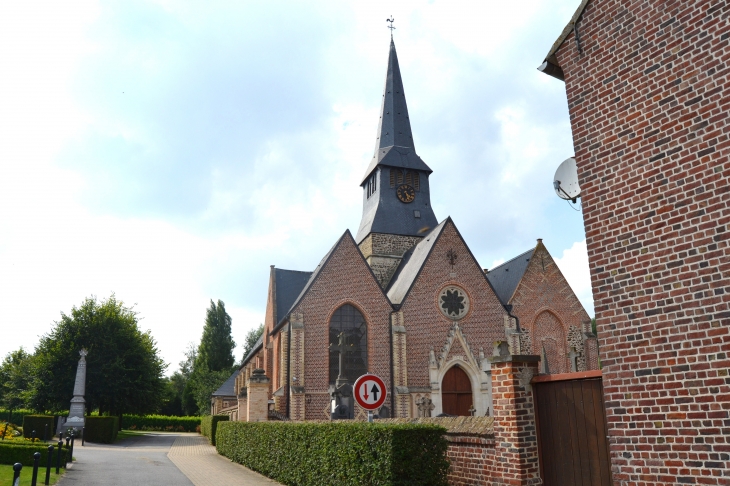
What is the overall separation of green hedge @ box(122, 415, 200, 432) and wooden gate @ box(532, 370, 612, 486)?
4762cm

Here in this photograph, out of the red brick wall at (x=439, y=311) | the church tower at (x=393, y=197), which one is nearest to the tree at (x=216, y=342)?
the church tower at (x=393, y=197)

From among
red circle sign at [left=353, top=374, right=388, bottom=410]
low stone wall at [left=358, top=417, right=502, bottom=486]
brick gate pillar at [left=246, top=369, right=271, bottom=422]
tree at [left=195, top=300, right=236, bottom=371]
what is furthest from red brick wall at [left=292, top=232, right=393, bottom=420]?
tree at [left=195, top=300, right=236, bottom=371]

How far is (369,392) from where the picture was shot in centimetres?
932

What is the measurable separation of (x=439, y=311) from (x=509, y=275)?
231 inches

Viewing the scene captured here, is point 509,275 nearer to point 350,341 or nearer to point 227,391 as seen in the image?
point 350,341

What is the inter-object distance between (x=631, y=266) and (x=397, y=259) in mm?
26552

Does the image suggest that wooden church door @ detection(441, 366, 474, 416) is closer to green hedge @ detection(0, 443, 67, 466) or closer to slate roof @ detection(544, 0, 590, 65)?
green hedge @ detection(0, 443, 67, 466)

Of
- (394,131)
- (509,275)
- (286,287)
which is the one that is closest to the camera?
(509,275)

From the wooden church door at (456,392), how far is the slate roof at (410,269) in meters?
4.02

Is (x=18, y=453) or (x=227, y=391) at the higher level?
(x=227, y=391)

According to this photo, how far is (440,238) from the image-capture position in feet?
88.9

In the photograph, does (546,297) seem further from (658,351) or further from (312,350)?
(658,351)

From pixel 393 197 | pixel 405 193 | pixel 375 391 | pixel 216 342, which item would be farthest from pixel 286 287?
pixel 216 342

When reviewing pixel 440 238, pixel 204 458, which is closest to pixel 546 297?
pixel 440 238
